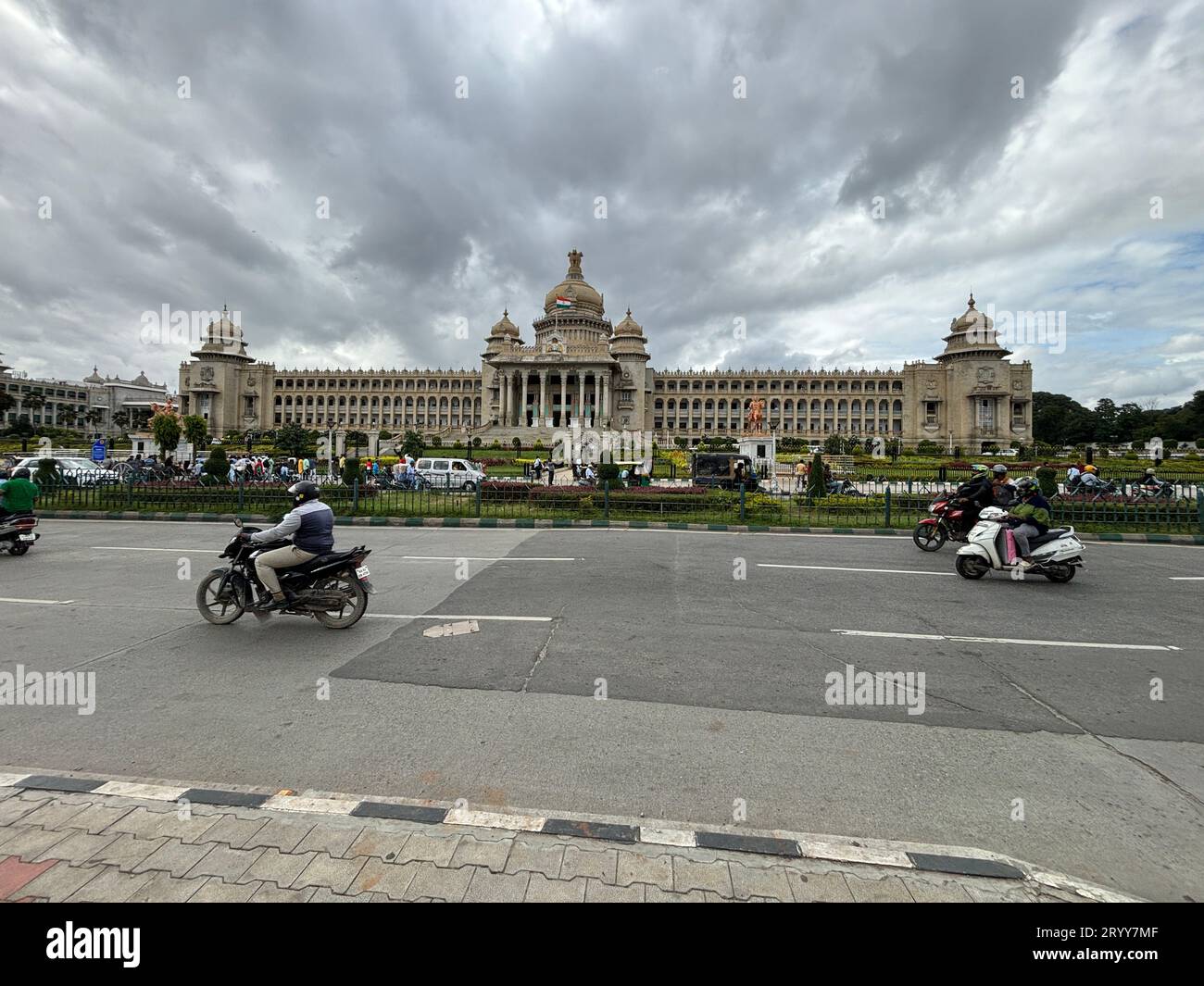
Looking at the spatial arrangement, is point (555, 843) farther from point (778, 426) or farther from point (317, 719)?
point (778, 426)

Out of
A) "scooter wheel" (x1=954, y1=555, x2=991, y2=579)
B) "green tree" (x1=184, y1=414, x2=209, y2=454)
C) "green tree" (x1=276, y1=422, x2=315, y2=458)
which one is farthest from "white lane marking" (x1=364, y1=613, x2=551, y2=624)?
"green tree" (x1=184, y1=414, x2=209, y2=454)

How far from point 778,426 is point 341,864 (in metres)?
94.8

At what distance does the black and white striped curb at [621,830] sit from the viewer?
253cm

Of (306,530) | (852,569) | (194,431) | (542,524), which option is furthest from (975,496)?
(194,431)

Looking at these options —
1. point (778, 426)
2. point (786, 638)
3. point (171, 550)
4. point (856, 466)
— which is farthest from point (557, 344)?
point (786, 638)

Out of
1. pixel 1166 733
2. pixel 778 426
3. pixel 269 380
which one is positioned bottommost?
pixel 1166 733

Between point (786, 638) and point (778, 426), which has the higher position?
point (778, 426)

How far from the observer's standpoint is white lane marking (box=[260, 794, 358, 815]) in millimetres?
2898

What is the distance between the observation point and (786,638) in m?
5.80

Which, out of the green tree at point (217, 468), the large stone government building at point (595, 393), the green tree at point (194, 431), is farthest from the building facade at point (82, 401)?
the green tree at point (217, 468)

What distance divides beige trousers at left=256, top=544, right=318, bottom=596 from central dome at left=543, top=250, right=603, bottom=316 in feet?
291

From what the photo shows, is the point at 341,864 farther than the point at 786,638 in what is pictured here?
No

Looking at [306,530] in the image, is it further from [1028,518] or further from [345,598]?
[1028,518]
